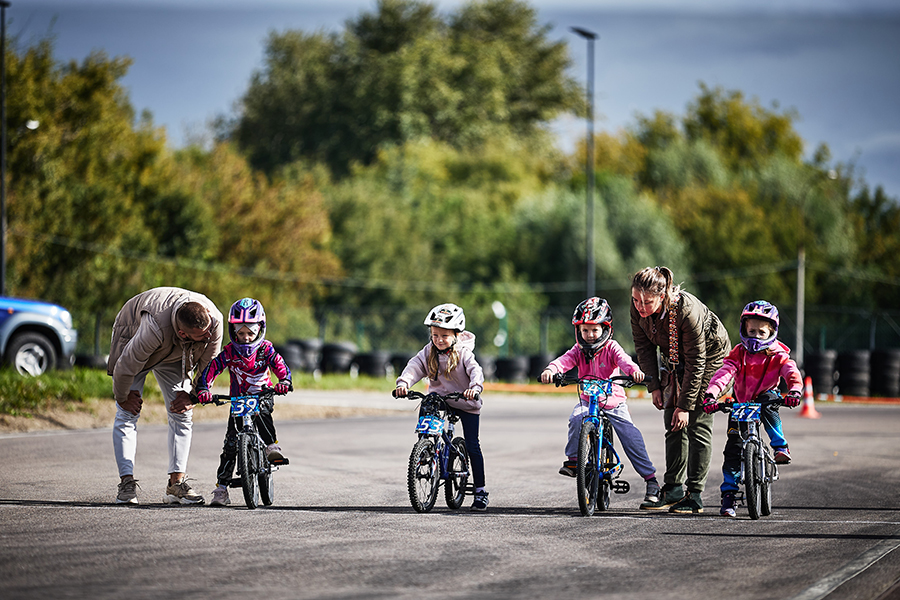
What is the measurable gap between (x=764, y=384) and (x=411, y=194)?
54.0 metres

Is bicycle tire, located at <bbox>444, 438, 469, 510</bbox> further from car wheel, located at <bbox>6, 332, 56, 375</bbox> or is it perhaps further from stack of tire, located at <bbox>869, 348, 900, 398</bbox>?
stack of tire, located at <bbox>869, 348, 900, 398</bbox>

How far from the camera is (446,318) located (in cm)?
915

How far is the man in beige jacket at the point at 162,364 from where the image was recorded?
29.5 feet

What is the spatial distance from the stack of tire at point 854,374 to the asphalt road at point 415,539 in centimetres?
1768

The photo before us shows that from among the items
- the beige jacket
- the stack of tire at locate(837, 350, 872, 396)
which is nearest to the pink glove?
the beige jacket

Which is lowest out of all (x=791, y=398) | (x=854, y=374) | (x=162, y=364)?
(x=854, y=374)

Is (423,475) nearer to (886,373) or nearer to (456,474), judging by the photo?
(456,474)

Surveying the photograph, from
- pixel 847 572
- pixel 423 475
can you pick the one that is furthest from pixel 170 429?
pixel 847 572

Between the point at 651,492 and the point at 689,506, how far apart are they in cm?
37

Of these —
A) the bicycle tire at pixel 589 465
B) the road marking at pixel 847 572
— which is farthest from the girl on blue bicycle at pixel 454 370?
the road marking at pixel 847 572

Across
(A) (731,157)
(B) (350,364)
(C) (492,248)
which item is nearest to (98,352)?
(B) (350,364)

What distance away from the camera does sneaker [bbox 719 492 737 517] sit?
29.7 ft

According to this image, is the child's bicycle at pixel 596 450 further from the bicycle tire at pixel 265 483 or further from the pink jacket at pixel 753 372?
the bicycle tire at pixel 265 483

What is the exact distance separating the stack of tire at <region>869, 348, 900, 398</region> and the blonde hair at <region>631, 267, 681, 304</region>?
22.7m
